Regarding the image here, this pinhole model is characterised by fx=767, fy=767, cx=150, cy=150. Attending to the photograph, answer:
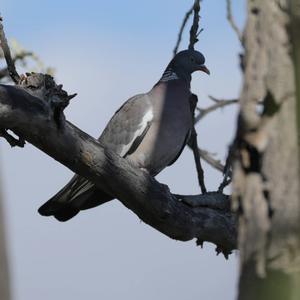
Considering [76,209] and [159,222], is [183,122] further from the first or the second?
[159,222]

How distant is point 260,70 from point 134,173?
242cm

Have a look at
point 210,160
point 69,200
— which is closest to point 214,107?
point 210,160

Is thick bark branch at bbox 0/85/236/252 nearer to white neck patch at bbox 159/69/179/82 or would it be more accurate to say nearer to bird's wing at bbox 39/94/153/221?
bird's wing at bbox 39/94/153/221

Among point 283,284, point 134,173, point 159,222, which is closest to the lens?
point 283,284

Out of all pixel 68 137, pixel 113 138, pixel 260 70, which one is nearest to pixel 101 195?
pixel 113 138

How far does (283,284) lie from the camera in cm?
124

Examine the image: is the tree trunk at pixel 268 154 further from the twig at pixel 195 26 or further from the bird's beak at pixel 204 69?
the bird's beak at pixel 204 69

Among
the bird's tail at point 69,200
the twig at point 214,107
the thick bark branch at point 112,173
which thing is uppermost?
the twig at point 214,107

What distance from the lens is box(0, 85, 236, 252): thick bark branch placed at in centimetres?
333

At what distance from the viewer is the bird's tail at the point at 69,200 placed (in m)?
4.72

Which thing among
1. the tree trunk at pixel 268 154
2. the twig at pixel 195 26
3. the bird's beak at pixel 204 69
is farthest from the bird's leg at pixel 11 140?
the bird's beak at pixel 204 69

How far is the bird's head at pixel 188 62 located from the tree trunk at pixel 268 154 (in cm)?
481

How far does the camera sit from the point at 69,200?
4797 mm

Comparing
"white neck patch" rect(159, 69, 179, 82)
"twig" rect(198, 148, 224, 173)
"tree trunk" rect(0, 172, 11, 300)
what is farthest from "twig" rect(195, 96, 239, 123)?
"tree trunk" rect(0, 172, 11, 300)
